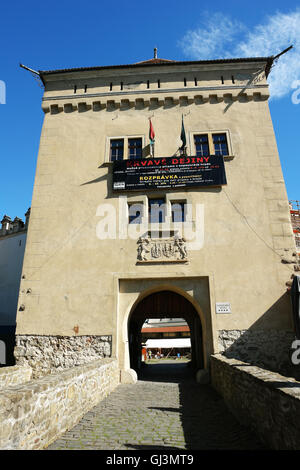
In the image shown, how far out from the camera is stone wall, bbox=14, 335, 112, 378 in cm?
958

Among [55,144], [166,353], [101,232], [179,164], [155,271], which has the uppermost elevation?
[55,144]

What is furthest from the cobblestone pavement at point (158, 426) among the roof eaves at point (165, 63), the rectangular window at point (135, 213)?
the roof eaves at point (165, 63)

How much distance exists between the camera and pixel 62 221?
11289mm

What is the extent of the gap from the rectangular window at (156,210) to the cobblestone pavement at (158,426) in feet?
19.6

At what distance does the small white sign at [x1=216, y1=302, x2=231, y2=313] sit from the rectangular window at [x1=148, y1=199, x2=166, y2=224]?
12.2 feet

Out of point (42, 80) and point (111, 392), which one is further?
point (42, 80)

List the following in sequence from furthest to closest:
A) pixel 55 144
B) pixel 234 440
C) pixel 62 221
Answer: pixel 55 144 → pixel 62 221 → pixel 234 440

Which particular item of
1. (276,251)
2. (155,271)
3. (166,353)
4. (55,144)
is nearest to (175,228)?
(155,271)

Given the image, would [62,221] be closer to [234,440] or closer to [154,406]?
[154,406]

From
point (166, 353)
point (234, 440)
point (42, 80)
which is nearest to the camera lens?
point (234, 440)

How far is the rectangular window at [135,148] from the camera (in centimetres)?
1219

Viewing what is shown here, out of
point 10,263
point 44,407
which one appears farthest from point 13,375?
point 10,263

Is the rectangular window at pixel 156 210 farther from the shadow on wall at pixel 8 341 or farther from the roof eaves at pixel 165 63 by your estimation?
the shadow on wall at pixel 8 341

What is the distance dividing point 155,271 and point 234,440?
6278 millimetres
